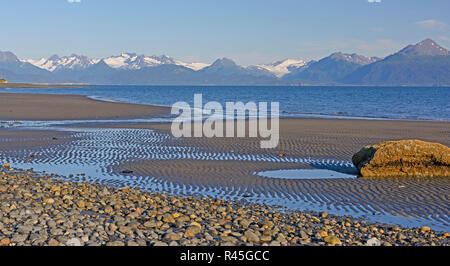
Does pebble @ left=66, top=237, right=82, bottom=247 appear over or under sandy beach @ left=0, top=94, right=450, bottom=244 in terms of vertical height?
over

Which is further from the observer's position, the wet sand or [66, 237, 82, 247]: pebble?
the wet sand

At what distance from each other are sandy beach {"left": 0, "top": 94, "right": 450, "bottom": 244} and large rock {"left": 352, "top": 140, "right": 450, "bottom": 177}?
26.2 inches

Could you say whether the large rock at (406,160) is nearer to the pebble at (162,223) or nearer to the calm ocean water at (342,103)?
the pebble at (162,223)

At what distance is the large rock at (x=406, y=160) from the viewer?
1455 centimetres

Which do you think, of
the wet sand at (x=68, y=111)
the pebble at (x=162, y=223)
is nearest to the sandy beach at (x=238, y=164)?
the pebble at (x=162, y=223)

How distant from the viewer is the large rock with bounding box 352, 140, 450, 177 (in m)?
14.5

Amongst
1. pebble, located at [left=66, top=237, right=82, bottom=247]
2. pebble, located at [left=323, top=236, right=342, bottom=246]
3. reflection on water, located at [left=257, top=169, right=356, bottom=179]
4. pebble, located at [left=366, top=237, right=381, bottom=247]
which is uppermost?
pebble, located at [left=66, top=237, right=82, bottom=247]

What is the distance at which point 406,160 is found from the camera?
14680 millimetres

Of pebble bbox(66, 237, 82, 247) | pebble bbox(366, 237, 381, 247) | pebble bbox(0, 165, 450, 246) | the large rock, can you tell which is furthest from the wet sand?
pebble bbox(366, 237, 381, 247)

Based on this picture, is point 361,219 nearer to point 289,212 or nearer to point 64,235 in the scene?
point 289,212

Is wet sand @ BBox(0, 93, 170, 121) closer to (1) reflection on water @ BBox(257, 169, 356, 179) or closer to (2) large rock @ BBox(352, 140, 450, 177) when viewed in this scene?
(1) reflection on water @ BBox(257, 169, 356, 179)

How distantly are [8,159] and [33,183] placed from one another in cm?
582

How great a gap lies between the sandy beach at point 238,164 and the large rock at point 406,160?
0.66 metres

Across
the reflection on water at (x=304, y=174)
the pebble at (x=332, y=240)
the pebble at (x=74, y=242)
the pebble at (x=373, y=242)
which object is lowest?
the reflection on water at (x=304, y=174)
